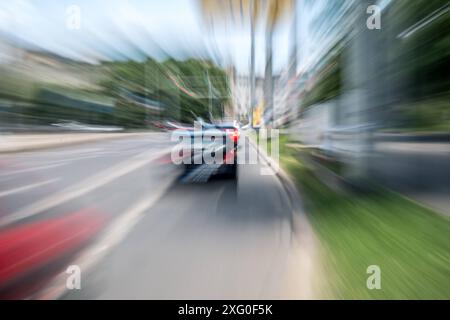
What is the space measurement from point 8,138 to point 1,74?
4.10 ft

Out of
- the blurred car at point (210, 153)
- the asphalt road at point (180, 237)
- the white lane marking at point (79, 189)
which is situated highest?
the blurred car at point (210, 153)

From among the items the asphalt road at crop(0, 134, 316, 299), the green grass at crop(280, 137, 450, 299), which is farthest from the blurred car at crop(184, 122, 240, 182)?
the green grass at crop(280, 137, 450, 299)

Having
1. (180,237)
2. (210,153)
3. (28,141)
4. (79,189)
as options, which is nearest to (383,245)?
(180,237)

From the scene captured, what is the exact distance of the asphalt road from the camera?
2.33 metres

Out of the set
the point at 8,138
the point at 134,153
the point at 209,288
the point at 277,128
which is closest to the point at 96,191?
the point at 8,138

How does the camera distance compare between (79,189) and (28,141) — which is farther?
(79,189)

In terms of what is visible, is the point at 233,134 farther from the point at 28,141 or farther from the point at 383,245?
the point at 383,245

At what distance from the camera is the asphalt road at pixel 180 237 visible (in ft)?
7.63

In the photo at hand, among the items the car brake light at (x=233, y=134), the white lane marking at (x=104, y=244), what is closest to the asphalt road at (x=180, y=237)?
the white lane marking at (x=104, y=244)

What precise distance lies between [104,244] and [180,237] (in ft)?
2.49

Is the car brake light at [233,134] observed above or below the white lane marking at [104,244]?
above

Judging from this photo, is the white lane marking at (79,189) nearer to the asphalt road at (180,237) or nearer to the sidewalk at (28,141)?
the asphalt road at (180,237)

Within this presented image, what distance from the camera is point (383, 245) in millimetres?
2887

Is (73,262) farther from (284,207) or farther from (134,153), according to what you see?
(134,153)
